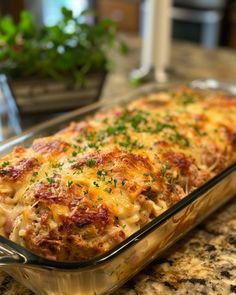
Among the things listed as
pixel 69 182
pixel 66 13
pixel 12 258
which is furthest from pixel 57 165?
pixel 66 13

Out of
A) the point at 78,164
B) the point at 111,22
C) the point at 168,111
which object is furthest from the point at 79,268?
the point at 111,22

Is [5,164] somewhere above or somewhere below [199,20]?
above

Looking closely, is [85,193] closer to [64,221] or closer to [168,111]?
[64,221]

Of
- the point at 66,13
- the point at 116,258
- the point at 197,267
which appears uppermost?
the point at 66,13

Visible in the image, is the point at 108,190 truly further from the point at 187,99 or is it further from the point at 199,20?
the point at 199,20

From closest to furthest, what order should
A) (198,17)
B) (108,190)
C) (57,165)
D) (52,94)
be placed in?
(108,190)
(57,165)
(52,94)
(198,17)

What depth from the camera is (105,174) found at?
1.05m

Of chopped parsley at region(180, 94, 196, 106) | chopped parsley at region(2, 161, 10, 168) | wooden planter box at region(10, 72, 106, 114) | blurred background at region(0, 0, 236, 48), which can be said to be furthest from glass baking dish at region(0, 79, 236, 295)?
blurred background at region(0, 0, 236, 48)

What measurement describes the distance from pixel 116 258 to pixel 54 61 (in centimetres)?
105

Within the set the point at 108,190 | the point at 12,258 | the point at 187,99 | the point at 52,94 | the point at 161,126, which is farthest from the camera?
the point at 52,94

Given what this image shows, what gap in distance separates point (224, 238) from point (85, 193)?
416mm

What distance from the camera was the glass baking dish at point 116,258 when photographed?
82 centimetres

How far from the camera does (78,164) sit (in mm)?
1082

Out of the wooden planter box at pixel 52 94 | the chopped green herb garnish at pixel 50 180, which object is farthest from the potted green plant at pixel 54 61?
the chopped green herb garnish at pixel 50 180
